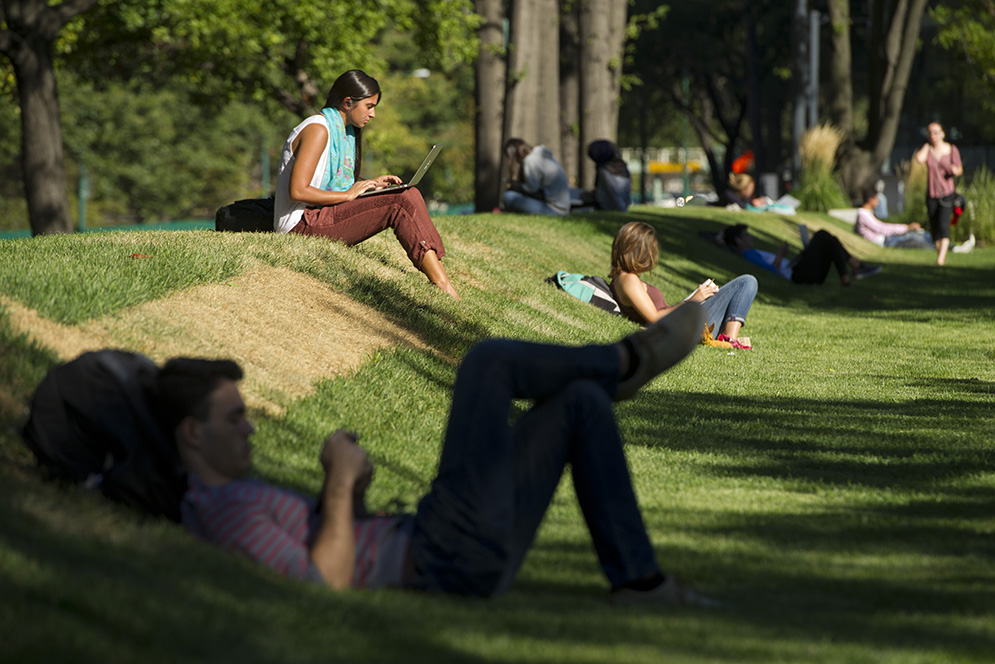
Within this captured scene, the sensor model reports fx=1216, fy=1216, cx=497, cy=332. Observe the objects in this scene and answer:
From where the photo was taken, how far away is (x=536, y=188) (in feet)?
59.5

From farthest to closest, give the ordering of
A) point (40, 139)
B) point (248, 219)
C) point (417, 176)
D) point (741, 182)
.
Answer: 1. point (741, 182)
2. point (40, 139)
3. point (248, 219)
4. point (417, 176)

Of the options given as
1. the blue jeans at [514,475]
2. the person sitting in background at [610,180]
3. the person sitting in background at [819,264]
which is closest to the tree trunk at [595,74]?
the person sitting in background at [610,180]

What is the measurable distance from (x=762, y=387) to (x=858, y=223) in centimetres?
1714

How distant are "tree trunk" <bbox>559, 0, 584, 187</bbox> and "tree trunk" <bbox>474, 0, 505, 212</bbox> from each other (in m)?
6.19

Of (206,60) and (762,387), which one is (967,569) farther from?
(206,60)

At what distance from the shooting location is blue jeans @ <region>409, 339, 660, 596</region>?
3637mm

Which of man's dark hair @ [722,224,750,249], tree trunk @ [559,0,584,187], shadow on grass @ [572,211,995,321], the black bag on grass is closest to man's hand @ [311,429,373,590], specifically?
the black bag on grass

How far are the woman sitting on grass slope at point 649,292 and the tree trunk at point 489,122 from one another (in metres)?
10.6

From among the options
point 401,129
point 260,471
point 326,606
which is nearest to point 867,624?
point 326,606

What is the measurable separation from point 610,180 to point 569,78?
1260 centimetres

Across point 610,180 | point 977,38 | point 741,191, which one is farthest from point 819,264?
point 977,38

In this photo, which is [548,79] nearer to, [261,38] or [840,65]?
[261,38]

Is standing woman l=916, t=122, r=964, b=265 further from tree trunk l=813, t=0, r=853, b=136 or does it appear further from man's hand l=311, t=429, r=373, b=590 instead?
man's hand l=311, t=429, r=373, b=590

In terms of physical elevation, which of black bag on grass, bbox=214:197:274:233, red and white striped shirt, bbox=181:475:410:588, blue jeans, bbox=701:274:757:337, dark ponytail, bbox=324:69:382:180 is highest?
dark ponytail, bbox=324:69:382:180
